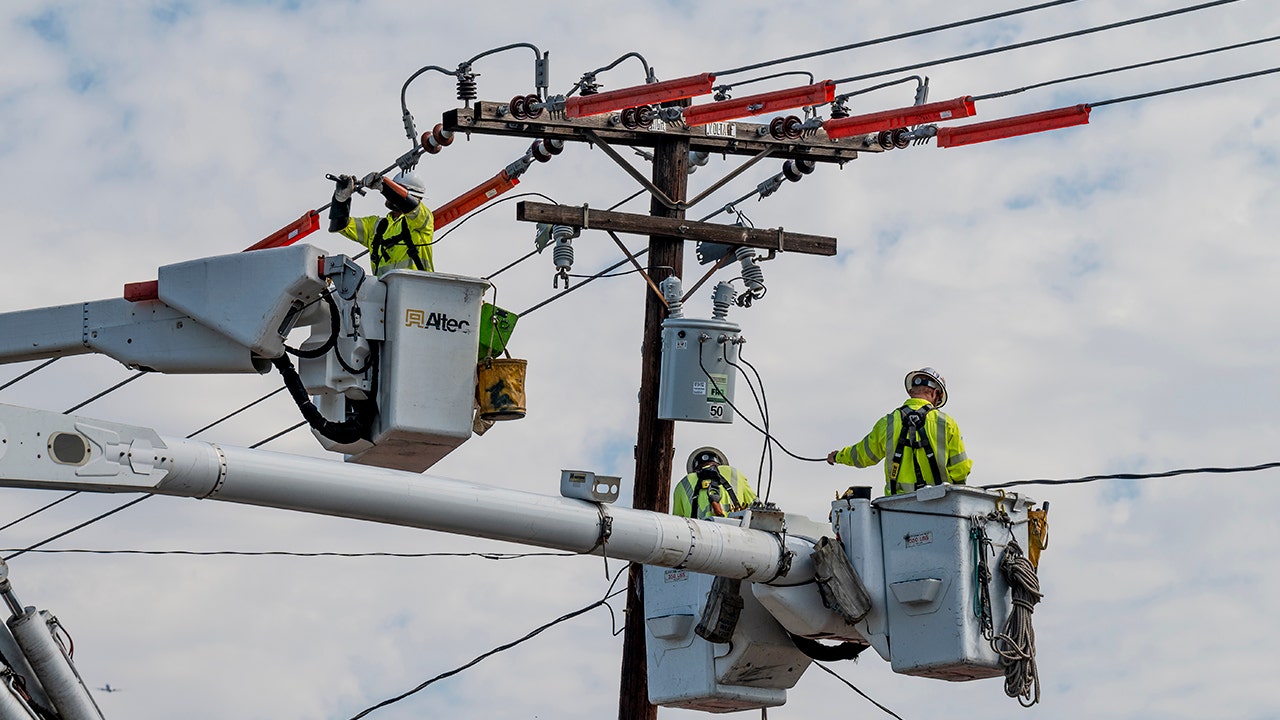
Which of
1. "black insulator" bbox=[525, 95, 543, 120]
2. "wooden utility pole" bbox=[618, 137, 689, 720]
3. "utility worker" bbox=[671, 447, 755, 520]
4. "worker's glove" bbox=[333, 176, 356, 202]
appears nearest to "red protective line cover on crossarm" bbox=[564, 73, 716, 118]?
"black insulator" bbox=[525, 95, 543, 120]

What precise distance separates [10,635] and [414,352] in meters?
2.47

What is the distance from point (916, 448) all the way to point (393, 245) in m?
3.37

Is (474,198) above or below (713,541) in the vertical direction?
above

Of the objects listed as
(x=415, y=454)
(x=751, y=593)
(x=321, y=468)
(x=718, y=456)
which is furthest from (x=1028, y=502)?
(x=321, y=468)

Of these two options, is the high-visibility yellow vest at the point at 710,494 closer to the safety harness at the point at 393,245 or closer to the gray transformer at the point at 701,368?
the gray transformer at the point at 701,368

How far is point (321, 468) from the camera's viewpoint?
1010 cm

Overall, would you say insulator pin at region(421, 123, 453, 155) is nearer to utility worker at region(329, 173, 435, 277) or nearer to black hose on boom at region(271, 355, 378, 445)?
utility worker at region(329, 173, 435, 277)

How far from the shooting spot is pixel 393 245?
1190 cm

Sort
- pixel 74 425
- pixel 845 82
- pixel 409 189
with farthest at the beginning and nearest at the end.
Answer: pixel 845 82
pixel 409 189
pixel 74 425

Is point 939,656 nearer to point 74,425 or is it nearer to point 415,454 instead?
point 415,454

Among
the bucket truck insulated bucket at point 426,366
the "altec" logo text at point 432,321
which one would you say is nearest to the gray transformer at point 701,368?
→ the bucket truck insulated bucket at point 426,366

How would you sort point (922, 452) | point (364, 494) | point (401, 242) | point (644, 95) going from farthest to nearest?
point (644, 95) → point (922, 452) → point (401, 242) → point (364, 494)

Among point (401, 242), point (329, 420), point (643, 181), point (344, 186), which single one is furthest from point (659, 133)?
point (329, 420)

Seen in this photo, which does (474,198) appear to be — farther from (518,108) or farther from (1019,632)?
(1019,632)
